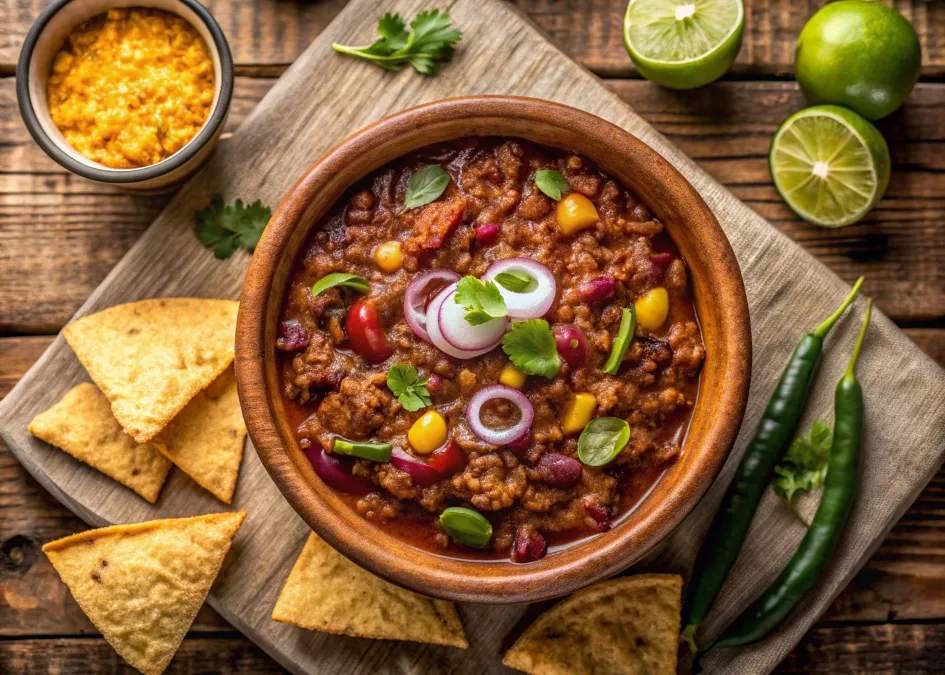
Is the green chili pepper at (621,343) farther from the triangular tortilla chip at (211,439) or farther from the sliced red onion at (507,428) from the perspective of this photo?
the triangular tortilla chip at (211,439)

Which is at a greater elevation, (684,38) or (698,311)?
(684,38)

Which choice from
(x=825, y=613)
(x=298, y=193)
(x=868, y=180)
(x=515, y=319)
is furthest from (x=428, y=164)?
(x=825, y=613)

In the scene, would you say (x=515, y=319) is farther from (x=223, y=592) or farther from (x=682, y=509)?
(x=223, y=592)

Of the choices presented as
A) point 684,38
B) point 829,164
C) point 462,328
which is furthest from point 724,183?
point 462,328

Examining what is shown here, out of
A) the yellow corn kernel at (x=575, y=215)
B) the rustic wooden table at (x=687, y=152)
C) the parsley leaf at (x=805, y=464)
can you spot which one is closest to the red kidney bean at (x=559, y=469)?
the yellow corn kernel at (x=575, y=215)

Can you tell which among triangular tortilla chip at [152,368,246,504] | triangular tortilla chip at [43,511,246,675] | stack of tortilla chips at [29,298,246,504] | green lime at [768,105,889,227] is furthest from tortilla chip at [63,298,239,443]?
green lime at [768,105,889,227]

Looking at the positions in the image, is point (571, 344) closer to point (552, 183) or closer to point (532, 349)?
point (532, 349)

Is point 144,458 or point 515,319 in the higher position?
point 515,319
